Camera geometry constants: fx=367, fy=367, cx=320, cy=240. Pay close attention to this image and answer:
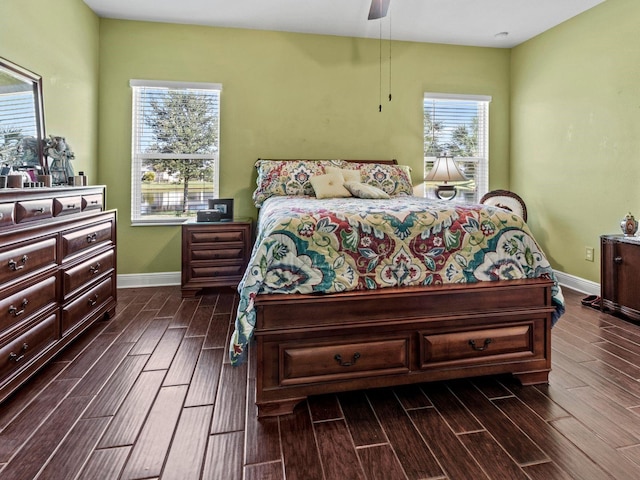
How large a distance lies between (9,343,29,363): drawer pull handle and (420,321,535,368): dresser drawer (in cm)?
194

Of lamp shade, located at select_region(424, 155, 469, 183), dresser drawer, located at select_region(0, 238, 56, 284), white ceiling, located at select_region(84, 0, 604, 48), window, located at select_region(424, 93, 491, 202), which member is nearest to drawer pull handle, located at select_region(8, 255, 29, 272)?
dresser drawer, located at select_region(0, 238, 56, 284)

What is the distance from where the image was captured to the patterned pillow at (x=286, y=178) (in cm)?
357

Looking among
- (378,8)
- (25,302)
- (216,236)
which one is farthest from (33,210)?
(378,8)

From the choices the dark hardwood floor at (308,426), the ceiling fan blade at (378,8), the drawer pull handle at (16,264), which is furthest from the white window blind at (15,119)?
the ceiling fan blade at (378,8)

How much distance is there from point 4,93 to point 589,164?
4.71m

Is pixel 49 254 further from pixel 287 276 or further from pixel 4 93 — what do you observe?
pixel 287 276

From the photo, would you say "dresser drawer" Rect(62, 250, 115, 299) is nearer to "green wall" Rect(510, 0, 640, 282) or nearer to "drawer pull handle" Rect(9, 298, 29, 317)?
"drawer pull handle" Rect(9, 298, 29, 317)

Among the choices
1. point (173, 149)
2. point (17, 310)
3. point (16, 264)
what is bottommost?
point (17, 310)

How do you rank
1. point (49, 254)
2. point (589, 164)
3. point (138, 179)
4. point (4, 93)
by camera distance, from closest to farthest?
point (49, 254) → point (4, 93) → point (589, 164) → point (138, 179)

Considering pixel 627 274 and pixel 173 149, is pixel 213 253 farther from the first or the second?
pixel 627 274

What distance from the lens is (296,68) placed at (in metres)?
4.02

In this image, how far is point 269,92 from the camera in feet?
13.1

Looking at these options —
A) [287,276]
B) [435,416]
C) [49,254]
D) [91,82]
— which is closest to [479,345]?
[435,416]

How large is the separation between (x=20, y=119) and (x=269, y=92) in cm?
226
